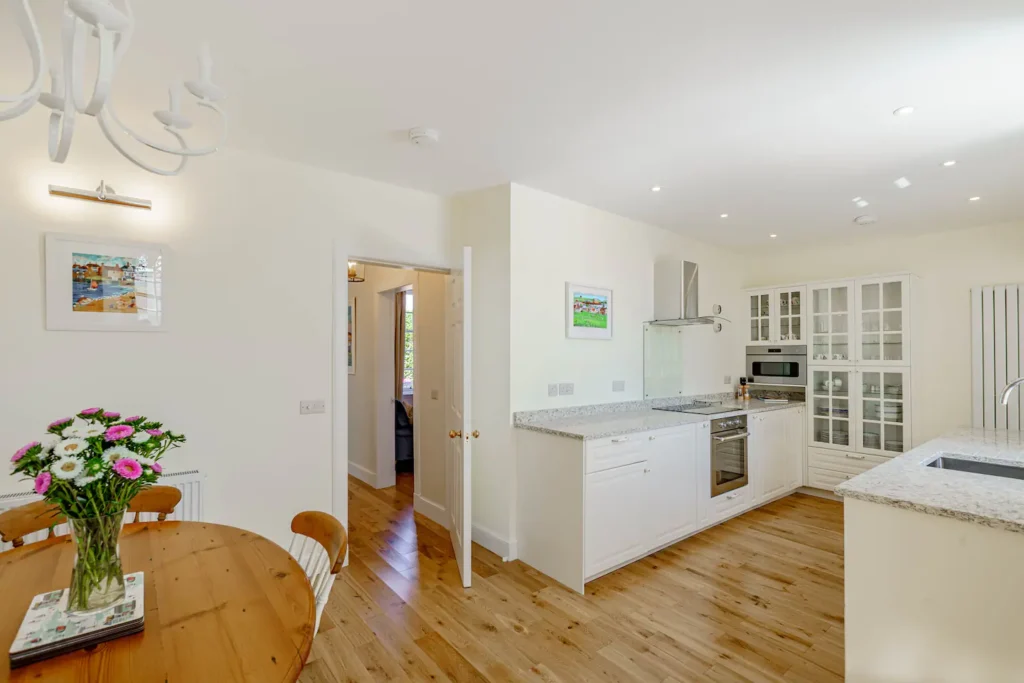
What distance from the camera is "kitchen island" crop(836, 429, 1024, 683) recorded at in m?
1.47

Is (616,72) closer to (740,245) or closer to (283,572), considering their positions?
(283,572)

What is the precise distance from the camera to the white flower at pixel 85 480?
111 centimetres

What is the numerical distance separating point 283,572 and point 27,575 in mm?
698

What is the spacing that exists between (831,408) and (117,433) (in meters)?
5.43

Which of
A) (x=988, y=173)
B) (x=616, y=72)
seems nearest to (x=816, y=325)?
(x=988, y=173)

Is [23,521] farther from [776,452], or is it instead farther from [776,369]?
[776,369]

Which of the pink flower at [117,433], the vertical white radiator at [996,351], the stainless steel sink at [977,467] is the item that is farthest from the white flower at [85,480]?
the vertical white radiator at [996,351]

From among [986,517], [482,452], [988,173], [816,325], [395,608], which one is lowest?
[395,608]

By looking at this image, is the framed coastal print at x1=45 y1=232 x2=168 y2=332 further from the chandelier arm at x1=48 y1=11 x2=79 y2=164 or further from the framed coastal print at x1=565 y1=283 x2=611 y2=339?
the framed coastal print at x1=565 y1=283 x2=611 y2=339

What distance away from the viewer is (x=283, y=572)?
1.42 metres

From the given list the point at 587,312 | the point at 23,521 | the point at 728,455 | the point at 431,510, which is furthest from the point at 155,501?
the point at 728,455

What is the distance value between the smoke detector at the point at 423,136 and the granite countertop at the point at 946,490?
2.37 metres

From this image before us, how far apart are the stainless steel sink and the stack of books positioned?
10.2ft

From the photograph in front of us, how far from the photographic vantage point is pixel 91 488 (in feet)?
3.77
